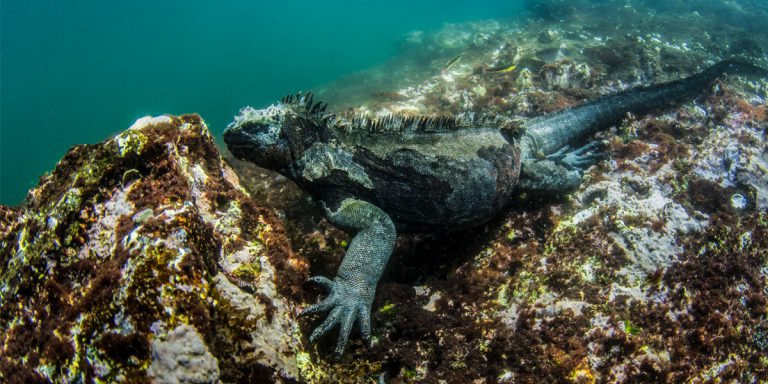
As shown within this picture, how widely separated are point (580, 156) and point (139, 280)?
551 cm

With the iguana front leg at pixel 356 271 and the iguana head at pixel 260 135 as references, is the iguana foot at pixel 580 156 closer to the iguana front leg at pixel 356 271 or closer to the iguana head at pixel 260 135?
the iguana front leg at pixel 356 271

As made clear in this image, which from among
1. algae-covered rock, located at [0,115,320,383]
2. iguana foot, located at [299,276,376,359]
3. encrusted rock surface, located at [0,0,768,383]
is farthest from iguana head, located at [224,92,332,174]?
iguana foot, located at [299,276,376,359]

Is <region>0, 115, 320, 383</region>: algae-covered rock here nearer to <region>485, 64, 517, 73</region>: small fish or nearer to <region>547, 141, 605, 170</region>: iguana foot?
<region>547, 141, 605, 170</region>: iguana foot

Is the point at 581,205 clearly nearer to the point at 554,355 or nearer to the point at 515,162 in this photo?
the point at 515,162

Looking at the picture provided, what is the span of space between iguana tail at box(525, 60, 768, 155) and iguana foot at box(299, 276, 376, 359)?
3446 mm

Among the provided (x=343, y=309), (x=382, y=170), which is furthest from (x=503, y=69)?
(x=343, y=309)

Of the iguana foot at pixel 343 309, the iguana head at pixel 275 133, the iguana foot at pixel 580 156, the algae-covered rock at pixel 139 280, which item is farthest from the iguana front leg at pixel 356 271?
the iguana foot at pixel 580 156

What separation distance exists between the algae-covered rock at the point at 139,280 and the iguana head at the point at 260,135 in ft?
2.36

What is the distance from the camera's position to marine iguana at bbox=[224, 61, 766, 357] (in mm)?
3657

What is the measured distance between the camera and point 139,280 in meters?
1.96

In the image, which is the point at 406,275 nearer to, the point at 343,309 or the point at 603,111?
the point at 343,309

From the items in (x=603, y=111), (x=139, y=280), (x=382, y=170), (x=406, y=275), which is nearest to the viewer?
(x=139, y=280)

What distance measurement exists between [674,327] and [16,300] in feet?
16.1

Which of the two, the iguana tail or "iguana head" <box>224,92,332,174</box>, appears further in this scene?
the iguana tail
